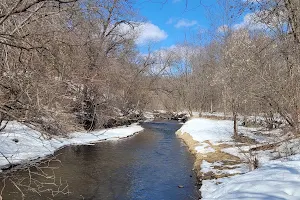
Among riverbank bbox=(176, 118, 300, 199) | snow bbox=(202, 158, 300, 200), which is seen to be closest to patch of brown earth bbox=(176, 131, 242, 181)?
riverbank bbox=(176, 118, 300, 199)

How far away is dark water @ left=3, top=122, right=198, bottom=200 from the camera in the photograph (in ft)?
27.6

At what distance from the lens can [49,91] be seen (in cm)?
367

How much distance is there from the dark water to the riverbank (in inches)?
25.4

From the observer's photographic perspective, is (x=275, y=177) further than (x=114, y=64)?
No

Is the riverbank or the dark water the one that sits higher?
the riverbank

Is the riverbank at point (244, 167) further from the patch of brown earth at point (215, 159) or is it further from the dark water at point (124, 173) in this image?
the dark water at point (124, 173)

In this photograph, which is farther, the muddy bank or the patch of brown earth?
the patch of brown earth

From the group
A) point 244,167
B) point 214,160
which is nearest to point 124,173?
point 214,160

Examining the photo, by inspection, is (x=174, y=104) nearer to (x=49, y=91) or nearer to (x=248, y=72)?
(x=248, y=72)

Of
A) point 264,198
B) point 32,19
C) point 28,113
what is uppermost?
point 32,19

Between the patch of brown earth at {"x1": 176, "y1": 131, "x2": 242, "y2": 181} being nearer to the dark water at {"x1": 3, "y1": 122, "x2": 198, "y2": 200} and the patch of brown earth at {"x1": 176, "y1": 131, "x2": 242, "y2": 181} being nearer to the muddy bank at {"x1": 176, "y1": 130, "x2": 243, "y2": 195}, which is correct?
the muddy bank at {"x1": 176, "y1": 130, "x2": 243, "y2": 195}

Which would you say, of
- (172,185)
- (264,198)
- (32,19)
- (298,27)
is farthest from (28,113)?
(298,27)

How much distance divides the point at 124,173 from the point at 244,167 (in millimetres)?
4119

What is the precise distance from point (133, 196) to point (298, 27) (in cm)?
720
